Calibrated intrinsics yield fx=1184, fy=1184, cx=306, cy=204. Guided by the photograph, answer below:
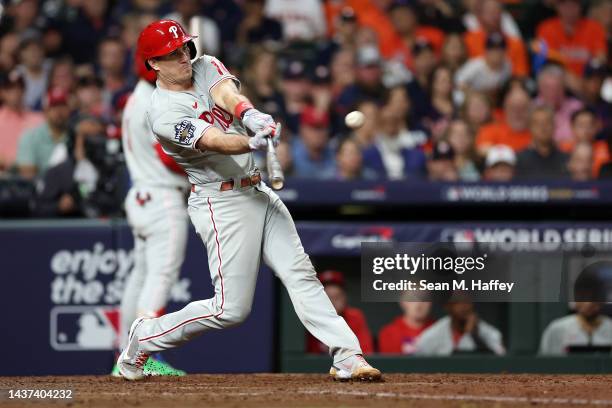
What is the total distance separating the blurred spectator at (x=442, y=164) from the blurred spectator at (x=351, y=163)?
50 cm

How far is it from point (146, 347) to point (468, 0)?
6741mm

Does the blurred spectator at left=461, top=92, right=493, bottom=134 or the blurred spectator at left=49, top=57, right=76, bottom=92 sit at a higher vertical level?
the blurred spectator at left=49, top=57, right=76, bottom=92

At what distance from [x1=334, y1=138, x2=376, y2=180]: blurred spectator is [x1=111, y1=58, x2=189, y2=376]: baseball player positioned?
2458 mm

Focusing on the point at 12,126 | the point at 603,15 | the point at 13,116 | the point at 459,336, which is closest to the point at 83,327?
the point at 459,336

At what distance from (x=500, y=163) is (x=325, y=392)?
4.34 metres

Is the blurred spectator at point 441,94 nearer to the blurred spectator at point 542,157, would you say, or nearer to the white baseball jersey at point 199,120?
the blurred spectator at point 542,157

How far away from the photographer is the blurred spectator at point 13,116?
414 inches

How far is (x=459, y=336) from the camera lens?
839 centimetres

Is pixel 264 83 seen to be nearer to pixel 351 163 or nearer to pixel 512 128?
pixel 351 163

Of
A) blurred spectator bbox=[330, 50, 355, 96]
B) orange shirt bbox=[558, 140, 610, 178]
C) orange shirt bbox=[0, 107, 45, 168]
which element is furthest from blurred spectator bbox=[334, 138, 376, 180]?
orange shirt bbox=[0, 107, 45, 168]

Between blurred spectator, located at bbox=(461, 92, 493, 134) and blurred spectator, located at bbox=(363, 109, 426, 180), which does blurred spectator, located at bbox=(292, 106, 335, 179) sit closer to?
blurred spectator, located at bbox=(363, 109, 426, 180)

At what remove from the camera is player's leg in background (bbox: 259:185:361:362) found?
6.07 metres

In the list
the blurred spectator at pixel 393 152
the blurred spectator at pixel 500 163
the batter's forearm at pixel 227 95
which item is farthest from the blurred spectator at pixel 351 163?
the batter's forearm at pixel 227 95

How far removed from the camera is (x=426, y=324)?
8.39 m
